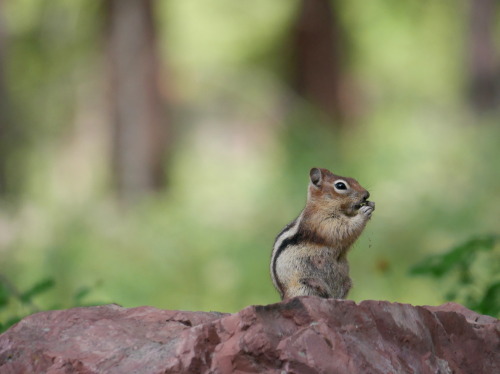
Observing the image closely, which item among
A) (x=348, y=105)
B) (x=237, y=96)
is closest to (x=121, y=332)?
(x=348, y=105)

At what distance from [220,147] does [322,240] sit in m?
15.9

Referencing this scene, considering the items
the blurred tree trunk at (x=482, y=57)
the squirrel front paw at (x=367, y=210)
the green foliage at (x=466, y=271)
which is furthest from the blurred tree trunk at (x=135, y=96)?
the squirrel front paw at (x=367, y=210)

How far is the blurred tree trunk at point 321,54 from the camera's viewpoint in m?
15.9

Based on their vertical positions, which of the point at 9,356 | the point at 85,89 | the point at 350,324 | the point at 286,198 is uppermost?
the point at 85,89

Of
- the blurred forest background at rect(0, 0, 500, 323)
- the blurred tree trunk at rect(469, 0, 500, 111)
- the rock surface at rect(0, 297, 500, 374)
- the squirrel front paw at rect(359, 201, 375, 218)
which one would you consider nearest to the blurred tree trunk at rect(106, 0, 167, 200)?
the blurred forest background at rect(0, 0, 500, 323)

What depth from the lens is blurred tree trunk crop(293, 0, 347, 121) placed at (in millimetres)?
15898

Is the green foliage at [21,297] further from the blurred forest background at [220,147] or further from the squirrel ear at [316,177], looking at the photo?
the squirrel ear at [316,177]

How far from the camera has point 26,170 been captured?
14359 mm

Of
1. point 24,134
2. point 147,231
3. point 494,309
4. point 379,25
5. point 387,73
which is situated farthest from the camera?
point 387,73

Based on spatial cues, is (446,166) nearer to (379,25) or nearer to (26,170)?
(26,170)

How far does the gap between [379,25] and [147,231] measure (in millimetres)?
13280

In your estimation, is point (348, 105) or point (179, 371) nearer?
point (179, 371)

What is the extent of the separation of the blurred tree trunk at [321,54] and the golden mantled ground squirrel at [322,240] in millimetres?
11326

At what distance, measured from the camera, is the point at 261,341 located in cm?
324
